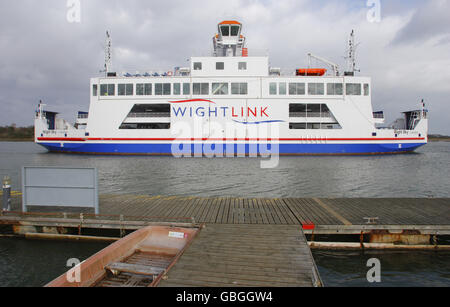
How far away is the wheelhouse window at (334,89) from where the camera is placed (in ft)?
94.8

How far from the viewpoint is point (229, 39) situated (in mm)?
31188

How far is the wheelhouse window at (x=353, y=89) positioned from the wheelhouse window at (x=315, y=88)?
2.79 meters

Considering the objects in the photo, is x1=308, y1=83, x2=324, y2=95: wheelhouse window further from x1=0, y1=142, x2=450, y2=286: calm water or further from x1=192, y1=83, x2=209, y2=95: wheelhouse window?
x1=192, y1=83, x2=209, y2=95: wheelhouse window

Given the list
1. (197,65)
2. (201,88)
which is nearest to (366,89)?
(201,88)

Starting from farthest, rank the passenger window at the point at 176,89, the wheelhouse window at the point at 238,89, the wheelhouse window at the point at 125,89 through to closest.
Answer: the wheelhouse window at the point at 125,89 < the passenger window at the point at 176,89 < the wheelhouse window at the point at 238,89

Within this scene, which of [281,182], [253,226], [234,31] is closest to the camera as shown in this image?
[253,226]

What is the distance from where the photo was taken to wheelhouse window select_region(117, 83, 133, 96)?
29656mm

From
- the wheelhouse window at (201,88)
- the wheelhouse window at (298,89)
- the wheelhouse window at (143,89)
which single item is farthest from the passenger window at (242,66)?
the wheelhouse window at (143,89)

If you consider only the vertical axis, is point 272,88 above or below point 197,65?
below

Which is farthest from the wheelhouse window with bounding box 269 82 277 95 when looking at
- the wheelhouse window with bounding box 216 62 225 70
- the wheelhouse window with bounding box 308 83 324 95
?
the wheelhouse window with bounding box 216 62 225 70

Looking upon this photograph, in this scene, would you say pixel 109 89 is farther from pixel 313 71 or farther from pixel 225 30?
pixel 313 71

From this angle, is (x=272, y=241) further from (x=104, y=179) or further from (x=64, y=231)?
(x=104, y=179)

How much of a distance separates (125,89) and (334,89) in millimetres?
23813

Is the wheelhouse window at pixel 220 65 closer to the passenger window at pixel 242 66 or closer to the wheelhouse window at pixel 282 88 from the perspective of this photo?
the passenger window at pixel 242 66
